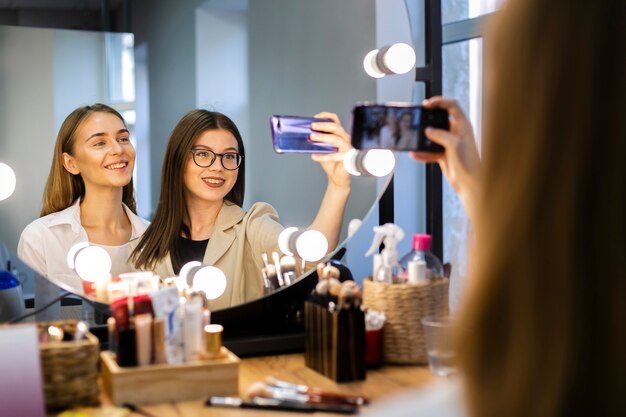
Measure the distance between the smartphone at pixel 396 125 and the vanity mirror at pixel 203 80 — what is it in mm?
229

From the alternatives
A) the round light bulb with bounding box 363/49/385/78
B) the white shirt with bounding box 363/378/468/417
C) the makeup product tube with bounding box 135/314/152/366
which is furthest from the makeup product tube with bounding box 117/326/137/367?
the round light bulb with bounding box 363/49/385/78

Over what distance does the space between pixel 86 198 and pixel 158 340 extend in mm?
278

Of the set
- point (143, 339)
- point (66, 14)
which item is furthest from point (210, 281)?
point (66, 14)

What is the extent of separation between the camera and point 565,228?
495 mm

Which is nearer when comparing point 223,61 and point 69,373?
point 69,373

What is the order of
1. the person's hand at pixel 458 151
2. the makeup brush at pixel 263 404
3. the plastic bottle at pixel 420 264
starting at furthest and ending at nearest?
1. the plastic bottle at pixel 420 264
2. the person's hand at pixel 458 151
3. the makeup brush at pixel 263 404

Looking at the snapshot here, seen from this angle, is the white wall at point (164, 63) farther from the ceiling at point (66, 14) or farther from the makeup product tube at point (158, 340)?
the makeup product tube at point (158, 340)

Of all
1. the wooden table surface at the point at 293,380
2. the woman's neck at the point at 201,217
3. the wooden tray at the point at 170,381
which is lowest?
the wooden table surface at the point at 293,380

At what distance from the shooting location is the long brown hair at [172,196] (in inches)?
46.5

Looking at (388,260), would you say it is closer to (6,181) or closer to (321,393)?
(321,393)

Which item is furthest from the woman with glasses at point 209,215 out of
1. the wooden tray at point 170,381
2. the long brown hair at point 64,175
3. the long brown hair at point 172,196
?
the wooden tray at point 170,381

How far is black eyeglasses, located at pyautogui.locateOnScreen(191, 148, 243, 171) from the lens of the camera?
47.6 inches

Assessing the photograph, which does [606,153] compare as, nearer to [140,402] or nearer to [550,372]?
[550,372]

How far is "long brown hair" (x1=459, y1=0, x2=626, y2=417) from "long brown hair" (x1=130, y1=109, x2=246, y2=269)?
2.51ft
